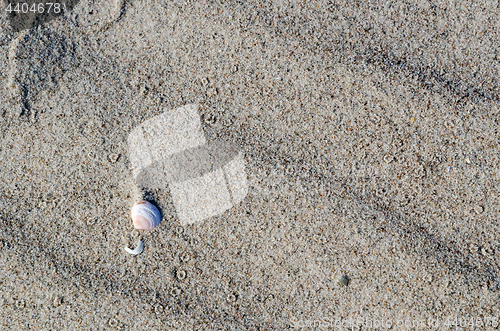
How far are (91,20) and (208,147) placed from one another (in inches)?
40.7

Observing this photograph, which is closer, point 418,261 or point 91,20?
point 418,261

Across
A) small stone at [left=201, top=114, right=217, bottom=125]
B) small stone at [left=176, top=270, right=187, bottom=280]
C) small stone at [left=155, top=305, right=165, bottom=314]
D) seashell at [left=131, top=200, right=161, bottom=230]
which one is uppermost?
small stone at [left=201, top=114, right=217, bottom=125]

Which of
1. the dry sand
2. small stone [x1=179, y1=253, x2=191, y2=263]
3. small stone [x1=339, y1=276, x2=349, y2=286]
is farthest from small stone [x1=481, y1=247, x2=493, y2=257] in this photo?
small stone [x1=179, y1=253, x2=191, y2=263]

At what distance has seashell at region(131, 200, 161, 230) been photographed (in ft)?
6.56

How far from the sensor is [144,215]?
2.00 meters

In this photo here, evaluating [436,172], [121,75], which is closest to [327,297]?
[436,172]

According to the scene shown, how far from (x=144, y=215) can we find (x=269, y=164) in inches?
29.5

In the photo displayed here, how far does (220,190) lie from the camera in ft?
6.86

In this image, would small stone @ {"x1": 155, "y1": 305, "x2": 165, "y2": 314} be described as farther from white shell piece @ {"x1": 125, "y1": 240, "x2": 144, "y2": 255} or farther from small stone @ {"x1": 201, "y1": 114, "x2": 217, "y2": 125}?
small stone @ {"x1": 201, "y1": 114, "x2": 217, "y2": 125}

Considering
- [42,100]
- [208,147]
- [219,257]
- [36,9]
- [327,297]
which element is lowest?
[327,297]

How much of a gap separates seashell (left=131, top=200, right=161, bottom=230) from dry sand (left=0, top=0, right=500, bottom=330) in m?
0.09

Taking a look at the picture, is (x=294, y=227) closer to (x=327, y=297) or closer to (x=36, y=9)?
(x=327, y=297)

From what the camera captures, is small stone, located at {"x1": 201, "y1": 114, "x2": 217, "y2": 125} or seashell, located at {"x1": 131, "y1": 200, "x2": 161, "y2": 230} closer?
seashell, located at {"x1": 131, "y1": 200, "x2": 161, "y2": 230}

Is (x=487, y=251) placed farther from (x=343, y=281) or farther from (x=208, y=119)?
(x=208, y=119)
